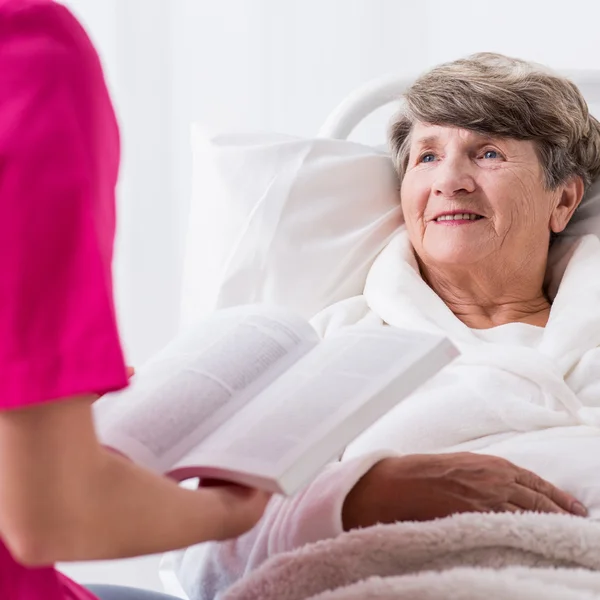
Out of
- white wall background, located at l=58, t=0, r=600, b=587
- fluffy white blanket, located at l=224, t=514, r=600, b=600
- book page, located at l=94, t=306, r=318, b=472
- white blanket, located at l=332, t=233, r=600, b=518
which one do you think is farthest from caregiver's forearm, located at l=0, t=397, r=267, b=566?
white wall background, located at l=58, t=0, r=600, b=587

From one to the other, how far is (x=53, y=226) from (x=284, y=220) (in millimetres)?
1148

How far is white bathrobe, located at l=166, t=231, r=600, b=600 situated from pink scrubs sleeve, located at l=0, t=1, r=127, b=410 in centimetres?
50

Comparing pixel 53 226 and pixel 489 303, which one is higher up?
pixel 53 226

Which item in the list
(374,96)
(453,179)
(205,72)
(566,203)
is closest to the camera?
(453,179)

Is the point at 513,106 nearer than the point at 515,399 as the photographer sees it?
No

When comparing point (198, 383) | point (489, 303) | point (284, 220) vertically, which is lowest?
point (489, 303)

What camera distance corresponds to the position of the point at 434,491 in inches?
39.3

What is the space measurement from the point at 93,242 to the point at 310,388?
0.96 ft

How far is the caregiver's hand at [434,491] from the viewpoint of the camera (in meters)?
0.98

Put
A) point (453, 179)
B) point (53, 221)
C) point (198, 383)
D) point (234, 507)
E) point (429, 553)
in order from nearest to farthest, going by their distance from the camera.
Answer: point (53, 221) < point (234, 507) < point (198, 383) < point (429, 553) < point (453, 179)

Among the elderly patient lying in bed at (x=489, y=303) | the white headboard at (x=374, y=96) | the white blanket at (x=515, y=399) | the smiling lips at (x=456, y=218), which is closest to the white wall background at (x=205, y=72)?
the white headboard at (x=374, y=96)

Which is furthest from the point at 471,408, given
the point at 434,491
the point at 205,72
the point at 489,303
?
the point at 205,72

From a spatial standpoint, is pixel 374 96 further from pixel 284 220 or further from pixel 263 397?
pixel 263 397

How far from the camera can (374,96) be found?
1812 mm
